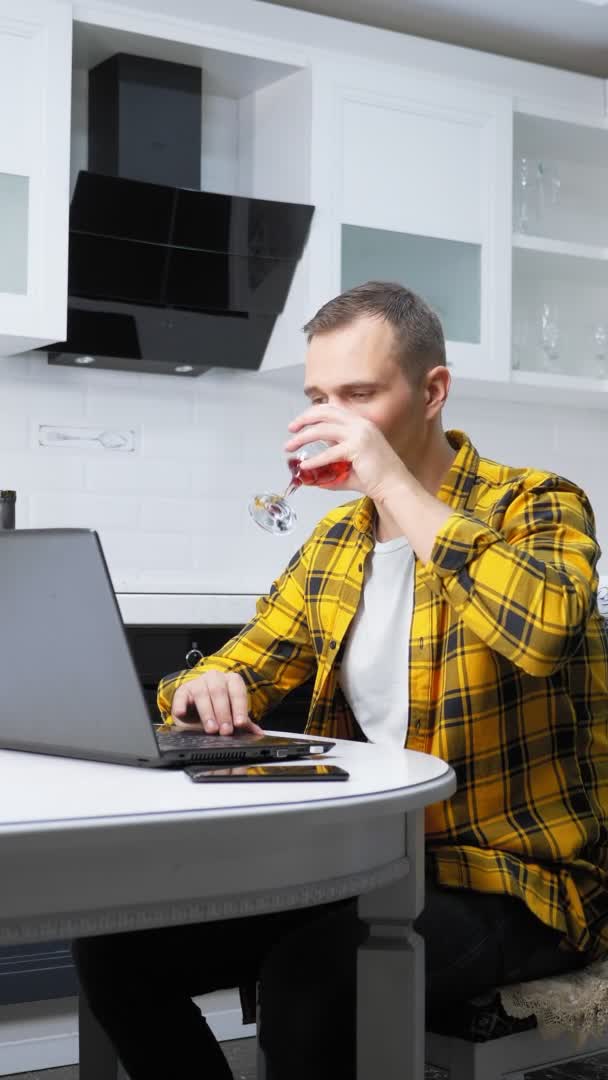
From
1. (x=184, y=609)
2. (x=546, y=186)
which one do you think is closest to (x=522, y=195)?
(x=546, y=186)

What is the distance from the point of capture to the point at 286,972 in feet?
4.43

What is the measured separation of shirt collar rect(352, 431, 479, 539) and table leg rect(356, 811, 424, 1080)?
0.58 metres

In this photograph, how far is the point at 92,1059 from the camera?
5.49 feet

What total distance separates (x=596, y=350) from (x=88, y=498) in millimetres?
1624

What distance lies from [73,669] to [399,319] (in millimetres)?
715

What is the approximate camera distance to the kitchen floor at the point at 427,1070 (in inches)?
107

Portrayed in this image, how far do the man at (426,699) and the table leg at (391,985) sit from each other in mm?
78

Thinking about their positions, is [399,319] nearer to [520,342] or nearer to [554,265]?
[520,342]

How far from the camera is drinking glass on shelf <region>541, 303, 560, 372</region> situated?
3.96 m

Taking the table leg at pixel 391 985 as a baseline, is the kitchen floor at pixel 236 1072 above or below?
below

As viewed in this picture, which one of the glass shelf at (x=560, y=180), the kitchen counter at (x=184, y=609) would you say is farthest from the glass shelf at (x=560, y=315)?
the kitchen counter at (x=184, y=609)

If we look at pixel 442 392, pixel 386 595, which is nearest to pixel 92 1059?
pixel 386 595

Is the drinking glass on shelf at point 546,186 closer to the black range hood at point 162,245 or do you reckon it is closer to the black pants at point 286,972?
the black range hood at point 162,245

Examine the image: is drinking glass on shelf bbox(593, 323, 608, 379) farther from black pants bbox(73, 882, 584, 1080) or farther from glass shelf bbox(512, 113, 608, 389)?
black pants bbox(73, 882, 584, 1080)
